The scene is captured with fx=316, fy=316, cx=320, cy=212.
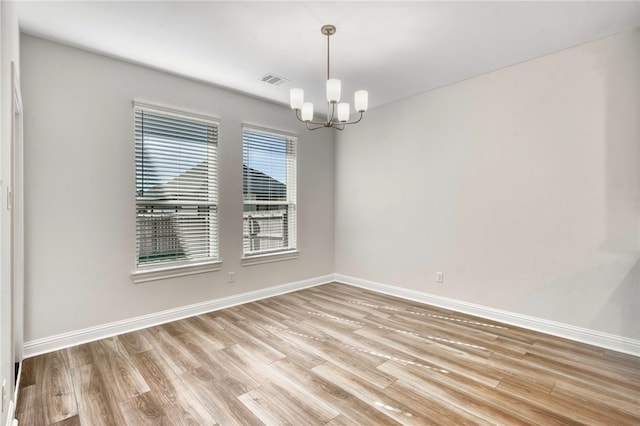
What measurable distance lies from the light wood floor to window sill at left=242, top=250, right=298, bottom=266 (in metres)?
0.94

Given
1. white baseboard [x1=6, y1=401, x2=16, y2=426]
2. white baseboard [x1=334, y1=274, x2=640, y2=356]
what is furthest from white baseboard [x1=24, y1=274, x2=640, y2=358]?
white baseboard [x1=6, y1=401, x2=16, y2=426]

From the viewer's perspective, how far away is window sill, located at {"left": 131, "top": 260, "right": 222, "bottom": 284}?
3.35 meters

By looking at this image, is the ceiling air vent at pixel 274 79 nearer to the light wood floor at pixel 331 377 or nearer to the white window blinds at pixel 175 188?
the white window blinds at pixel 175 188

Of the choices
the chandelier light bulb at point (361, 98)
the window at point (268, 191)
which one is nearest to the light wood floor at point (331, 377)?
the window at point (268, 191)

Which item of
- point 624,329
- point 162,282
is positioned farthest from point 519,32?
point 162,282

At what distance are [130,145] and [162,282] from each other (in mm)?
1507

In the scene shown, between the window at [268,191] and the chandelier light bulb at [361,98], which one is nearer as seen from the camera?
the chandelier light bulb at [361,98]

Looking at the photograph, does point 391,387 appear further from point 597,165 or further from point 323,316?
point 597,165

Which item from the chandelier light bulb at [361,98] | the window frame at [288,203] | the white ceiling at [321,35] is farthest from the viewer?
the window frame at [288,203]

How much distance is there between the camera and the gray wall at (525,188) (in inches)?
111

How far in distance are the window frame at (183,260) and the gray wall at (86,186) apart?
5cm

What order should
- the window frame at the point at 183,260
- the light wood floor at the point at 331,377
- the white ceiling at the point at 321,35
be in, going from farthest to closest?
the window frame at the point at 183,260 → the white ceiling at the point at 321,35 → the light wood floor at the point at 331,377

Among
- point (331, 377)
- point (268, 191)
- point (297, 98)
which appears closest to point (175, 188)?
point (268, 191)

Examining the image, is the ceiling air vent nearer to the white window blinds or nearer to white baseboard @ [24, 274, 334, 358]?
the white window blinds
